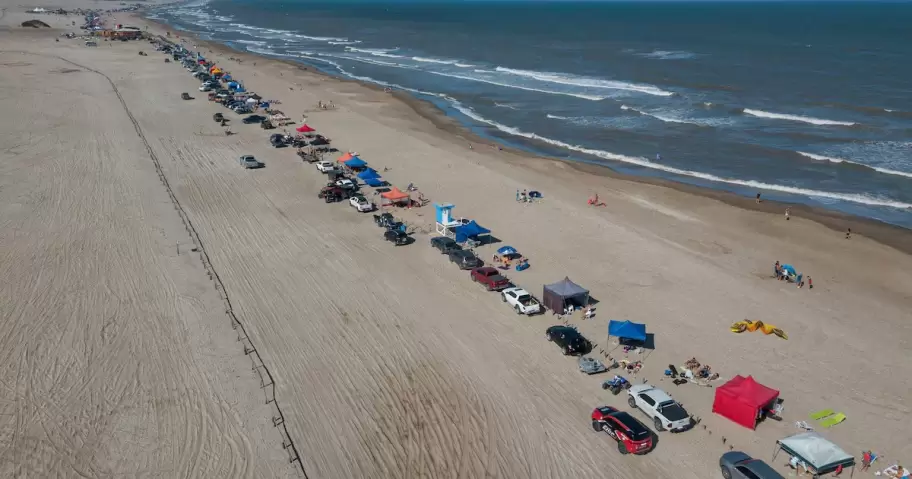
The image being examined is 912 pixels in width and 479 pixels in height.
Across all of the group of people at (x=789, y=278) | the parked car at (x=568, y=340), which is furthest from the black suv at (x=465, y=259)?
the group of people at (x=789, y=278)

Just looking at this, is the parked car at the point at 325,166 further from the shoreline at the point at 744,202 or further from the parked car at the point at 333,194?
the shoreline at the point at 744,202

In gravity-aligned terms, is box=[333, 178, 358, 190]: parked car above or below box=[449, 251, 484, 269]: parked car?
above

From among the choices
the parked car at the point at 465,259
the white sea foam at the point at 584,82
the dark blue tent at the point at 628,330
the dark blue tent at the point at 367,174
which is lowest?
the parked car at the point at 465,259

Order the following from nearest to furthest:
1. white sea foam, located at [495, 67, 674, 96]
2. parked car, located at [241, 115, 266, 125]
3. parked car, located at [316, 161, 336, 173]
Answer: parked car, located at [316, 161, 336, 173] < parked car, located at [241, 115, 266, 125] < white sea foam, located at [495, 67, 674, 96]

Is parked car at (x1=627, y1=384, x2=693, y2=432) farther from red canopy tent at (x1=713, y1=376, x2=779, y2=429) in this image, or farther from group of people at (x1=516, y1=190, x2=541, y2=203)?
group of people at (x1=516, y1=190, x2=541, y2=203)

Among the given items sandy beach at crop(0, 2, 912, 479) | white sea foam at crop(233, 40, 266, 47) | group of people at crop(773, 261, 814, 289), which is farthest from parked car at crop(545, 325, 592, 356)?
white sea foam at crop(233, 40, 266, 47)

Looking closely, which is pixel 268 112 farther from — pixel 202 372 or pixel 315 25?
pixel 315 25

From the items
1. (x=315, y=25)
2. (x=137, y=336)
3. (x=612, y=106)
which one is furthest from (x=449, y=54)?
(x=137, y=336)
